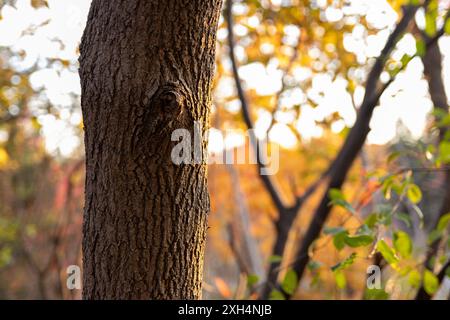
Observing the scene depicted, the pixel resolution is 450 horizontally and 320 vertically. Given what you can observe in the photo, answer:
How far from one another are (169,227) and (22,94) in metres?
3.41

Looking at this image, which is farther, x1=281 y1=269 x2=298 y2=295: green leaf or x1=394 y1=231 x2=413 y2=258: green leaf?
x1=281 y1=269 x2=298 y2=295: green leaf

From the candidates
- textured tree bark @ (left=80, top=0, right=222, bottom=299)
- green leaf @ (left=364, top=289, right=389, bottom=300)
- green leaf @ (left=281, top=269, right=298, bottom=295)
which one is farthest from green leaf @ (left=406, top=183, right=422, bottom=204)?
textured tree bark @ (left=80, top=0, right=222, bottom=299)

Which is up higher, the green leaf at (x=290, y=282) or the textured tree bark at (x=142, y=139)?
the textured tree bark at (x=142, y=139)

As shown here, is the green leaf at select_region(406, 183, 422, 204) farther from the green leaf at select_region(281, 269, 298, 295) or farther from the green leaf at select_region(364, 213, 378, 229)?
the green leaf at select_region(281, 269, 298, 295)

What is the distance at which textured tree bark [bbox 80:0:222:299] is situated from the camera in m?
1.33

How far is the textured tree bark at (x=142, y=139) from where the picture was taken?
1.33 m

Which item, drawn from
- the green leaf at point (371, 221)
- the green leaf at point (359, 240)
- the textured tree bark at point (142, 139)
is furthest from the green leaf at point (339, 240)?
the textured tree bark at point (142, 139)

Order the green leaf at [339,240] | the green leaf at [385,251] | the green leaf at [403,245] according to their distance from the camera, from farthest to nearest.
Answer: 1. the green leaf at [403,245]
2. the green leaf at [339,240]
3. the green leaf at [385,251]

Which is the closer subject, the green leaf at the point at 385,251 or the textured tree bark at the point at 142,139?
the textured tree bark at the point at 142,139

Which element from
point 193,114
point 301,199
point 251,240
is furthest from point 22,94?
point 193,114

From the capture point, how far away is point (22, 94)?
432 centimetres

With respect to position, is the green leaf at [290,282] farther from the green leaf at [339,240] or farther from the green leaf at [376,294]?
the green leaf at [376,294]

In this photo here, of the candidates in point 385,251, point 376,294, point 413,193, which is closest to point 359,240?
point 385,251

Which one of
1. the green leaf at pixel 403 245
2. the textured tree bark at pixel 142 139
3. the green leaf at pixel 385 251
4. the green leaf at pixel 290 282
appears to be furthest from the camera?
the green leaf at pixel 290 282
